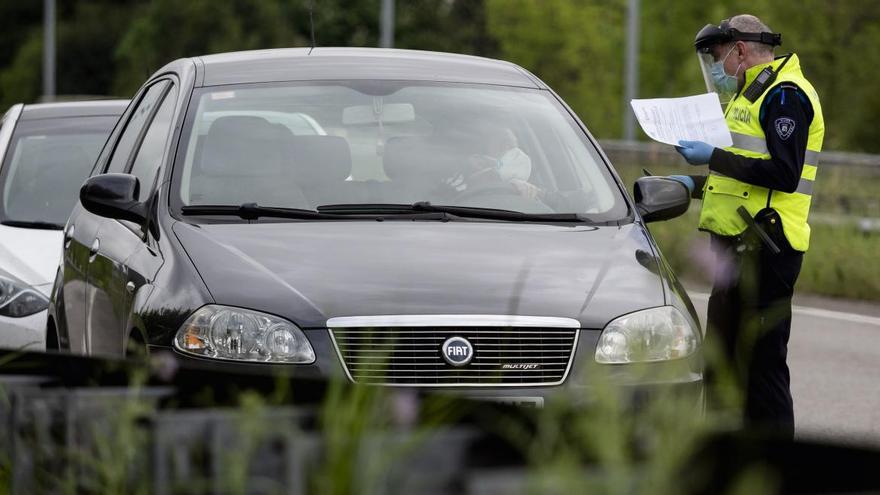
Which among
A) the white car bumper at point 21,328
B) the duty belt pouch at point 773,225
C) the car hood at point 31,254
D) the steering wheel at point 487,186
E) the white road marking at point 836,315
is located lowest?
the white road marking at point 836,315

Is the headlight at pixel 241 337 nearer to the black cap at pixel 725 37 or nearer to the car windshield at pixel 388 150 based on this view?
A: the car windshield at pixel 388 150

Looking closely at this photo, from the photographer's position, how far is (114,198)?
20.9 feet

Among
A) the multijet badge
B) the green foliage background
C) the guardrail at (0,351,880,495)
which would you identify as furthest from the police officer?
the green foliage background

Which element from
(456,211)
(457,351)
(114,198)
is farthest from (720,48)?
(457,351)

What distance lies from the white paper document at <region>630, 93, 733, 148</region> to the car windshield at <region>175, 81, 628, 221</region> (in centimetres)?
73

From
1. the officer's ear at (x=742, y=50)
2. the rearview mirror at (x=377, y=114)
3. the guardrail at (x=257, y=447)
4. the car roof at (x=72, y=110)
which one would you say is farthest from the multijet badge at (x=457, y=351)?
the car roof at (x=72, y=110)

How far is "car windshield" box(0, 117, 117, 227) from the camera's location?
9695mm

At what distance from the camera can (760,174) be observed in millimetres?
7449

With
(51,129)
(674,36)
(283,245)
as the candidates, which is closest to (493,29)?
(674,36)

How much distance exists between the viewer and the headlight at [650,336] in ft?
18.1

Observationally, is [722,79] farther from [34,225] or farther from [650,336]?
[34,225]

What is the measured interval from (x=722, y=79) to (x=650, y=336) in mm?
2560

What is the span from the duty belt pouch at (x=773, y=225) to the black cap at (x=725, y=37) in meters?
0.69

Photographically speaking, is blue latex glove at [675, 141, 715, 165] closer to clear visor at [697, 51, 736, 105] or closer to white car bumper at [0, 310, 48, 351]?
clear visor at [697, 51, 736, 105]
